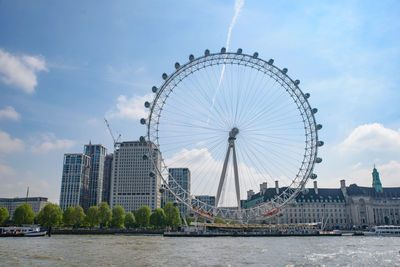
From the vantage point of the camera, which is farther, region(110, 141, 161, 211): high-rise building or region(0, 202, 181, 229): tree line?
region(110, 141, 161, 211): high-rise building

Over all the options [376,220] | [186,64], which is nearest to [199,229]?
[186,64]

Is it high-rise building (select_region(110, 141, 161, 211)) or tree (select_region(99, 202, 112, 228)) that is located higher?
high-rise building (select_region(110, 141, 161, 211))

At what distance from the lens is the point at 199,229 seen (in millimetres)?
87875

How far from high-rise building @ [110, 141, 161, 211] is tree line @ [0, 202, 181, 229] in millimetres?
67058

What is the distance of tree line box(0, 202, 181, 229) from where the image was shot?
105312 millimetres

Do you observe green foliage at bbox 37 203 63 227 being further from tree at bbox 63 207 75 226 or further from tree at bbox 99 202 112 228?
tree at bbox 99 202 112 228

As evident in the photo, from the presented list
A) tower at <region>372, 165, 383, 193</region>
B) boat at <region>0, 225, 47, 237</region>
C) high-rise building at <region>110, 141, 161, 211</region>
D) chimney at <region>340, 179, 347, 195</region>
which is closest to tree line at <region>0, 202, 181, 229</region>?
boat at <region>0, 225, 47, 237</region>

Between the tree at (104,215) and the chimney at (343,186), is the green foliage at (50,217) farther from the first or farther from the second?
the chimney at (343,186)

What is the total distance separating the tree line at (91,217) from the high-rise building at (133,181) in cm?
6706

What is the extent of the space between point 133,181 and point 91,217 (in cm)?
7991

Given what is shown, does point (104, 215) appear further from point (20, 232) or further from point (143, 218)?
point (20, 232)

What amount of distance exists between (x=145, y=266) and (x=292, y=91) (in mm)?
47897

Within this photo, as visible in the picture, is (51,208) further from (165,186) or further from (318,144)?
(318,144)

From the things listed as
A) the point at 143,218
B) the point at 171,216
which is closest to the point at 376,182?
the point at 171,216
